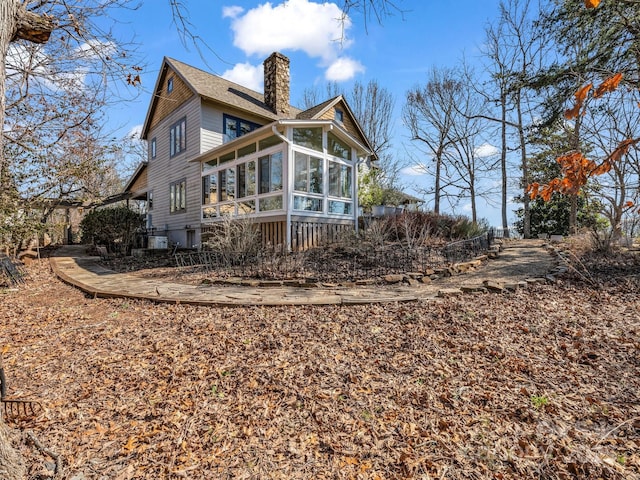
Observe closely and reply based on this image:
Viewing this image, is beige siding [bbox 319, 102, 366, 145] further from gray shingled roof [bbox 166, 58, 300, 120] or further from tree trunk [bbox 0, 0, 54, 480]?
tree trunk [bbox 0, 0, 54, 480]

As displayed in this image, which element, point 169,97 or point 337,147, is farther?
point 169,97

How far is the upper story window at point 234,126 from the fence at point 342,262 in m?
6.94

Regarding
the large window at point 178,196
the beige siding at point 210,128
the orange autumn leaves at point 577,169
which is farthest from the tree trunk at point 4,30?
the large window at point 178,196

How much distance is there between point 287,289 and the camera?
18.4 ft

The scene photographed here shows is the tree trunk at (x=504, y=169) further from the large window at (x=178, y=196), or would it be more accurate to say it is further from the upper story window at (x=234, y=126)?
the large window at (x=178, y=196)

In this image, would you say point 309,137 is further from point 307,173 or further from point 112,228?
point 112,228

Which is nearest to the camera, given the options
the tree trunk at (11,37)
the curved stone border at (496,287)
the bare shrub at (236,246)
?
the tree trunk at (11,37)

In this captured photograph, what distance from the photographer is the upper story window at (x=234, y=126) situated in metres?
13.6

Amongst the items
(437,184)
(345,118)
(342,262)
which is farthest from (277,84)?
(437,184)

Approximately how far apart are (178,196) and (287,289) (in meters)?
11.2

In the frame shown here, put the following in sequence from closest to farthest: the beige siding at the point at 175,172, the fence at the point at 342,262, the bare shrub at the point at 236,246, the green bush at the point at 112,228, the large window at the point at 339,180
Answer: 1. the fence at the point at 342,262
2. the bare shrub at the point at 236,246
3. the large window at the point at 339,180
4. the beige siding at the point at 175,172
5. the green bush at the point at 112,228

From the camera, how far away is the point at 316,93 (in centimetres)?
2455

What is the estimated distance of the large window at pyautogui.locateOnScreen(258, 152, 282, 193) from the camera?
32.7 feet

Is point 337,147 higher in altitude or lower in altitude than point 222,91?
lower
